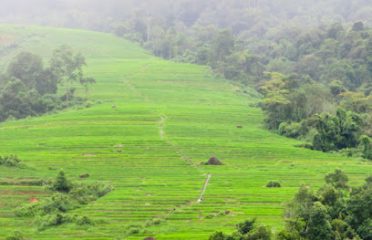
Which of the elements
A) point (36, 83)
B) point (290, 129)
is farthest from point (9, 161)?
point (290, 129)

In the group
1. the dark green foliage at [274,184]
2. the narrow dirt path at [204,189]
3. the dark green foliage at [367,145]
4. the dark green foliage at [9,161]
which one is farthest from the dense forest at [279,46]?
the dark green foliage at [9,161]

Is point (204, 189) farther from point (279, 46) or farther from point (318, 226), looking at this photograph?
point (279, 46)

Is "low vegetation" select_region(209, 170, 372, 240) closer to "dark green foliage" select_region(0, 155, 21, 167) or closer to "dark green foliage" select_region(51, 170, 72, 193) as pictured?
"dark green foliage" select_region(51, 170, 72, 193)

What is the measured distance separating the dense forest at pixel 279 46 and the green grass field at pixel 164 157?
4.23 metres

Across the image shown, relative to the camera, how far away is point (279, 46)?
124188mm

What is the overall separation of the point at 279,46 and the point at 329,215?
90680 mm

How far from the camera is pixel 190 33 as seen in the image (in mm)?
154250

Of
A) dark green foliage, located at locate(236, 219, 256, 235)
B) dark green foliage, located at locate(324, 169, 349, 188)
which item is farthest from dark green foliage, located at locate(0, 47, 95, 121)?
dark green foliage, located at locate(236, 219, 256, 235)

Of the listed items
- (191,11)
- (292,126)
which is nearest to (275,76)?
(292,126)

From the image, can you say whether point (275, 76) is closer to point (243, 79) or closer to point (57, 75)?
point (243, 79)

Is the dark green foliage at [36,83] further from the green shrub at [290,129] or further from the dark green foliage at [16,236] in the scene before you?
the dark green foliage at [16,236]

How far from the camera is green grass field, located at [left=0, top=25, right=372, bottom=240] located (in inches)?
1686

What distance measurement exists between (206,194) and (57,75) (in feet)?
152

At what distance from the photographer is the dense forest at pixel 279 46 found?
72062 millimetres
